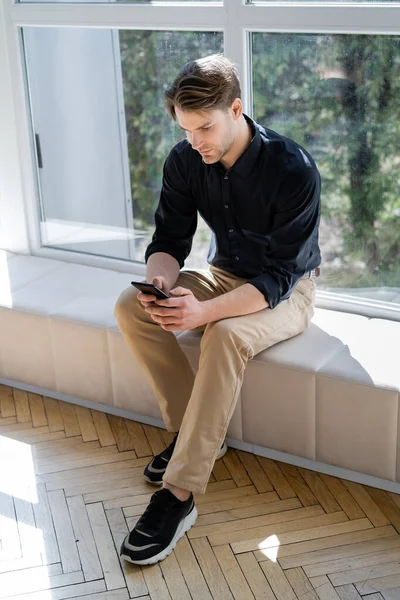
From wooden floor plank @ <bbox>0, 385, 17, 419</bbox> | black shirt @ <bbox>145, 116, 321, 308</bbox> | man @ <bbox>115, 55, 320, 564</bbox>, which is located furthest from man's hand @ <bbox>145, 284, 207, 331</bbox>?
wooden floor plank @ <bbox>0, 385, 17, 419</bbox>

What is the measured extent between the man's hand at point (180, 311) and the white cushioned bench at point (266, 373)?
12.3 inches

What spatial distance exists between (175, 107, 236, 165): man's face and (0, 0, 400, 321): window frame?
1.82 feet

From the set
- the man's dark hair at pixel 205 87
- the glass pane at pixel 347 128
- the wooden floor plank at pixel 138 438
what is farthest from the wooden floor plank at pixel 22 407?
the man's dark hair at pixel 205 87

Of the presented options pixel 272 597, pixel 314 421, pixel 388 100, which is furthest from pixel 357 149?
pixel 272 597

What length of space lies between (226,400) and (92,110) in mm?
1582

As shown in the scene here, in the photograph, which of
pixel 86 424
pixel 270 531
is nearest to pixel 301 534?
Result: pixel 270 531

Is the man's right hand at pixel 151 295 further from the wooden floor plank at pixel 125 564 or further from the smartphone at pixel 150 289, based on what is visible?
the wooden floor plank at pixel 125 564

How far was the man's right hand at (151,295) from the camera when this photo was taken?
8.58 feet

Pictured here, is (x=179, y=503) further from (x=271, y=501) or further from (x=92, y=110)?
(x=92, y=110)

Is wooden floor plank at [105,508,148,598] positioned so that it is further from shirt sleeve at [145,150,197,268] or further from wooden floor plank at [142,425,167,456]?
shirt sleeve at [145,150,197,268]

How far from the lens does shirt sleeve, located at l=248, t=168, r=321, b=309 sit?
2652 millimetres

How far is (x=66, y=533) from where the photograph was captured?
8.56 ft

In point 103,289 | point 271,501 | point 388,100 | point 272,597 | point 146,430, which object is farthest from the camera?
point 103,289

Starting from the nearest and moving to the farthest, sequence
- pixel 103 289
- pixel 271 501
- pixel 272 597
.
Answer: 1. pixel 272 597
2. pixel 271 501
3. pixel 103 289
